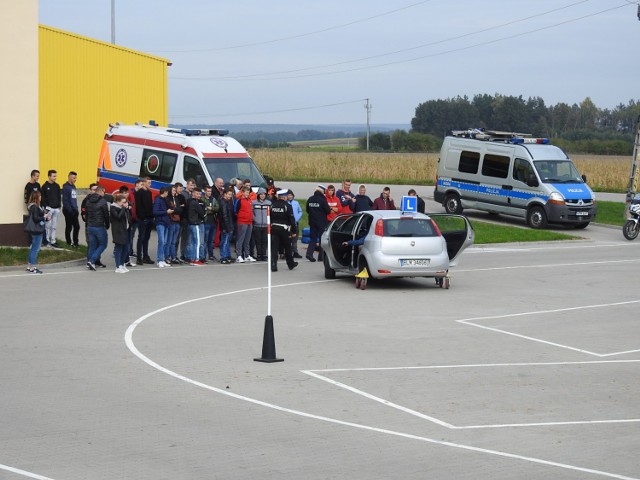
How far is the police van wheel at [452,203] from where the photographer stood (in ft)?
133

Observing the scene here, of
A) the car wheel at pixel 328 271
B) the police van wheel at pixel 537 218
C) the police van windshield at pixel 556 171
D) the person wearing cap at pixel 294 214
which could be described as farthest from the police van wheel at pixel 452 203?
the car wheel at pixel 328 271

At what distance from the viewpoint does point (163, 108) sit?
50.8 meters

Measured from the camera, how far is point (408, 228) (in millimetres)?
22031

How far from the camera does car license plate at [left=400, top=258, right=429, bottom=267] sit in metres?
21.7

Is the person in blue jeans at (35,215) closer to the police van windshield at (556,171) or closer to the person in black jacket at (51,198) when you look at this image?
the person in black jacket at (51,198)

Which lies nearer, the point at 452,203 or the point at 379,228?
the point at 379,228

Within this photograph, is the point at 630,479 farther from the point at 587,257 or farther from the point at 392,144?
the point at 392,144

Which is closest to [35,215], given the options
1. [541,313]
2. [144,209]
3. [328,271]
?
[144,209]

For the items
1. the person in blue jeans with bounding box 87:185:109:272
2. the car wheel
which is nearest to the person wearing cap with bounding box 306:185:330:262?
the car wheel

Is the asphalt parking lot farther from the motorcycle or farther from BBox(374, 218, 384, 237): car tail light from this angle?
the motorcycle

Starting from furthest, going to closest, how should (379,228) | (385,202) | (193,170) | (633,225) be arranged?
Answer: 1. (633,225)
2. (193,170)
3. (385,202)
4. (379,228)

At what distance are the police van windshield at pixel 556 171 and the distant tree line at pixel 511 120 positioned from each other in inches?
3291

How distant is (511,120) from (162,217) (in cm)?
12591

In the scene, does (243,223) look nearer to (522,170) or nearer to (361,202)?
(361,202)
